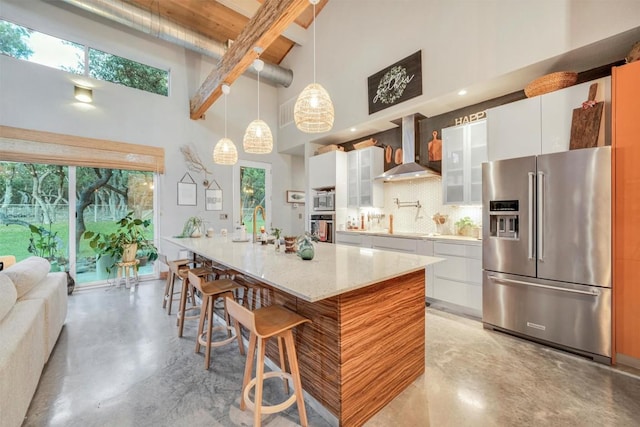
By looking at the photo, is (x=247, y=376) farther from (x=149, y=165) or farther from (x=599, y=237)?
(x=149, y=165)

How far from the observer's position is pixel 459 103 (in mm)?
3578

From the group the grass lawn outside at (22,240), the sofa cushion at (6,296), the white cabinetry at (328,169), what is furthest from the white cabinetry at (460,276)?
the grass lawn outside at (22,240)

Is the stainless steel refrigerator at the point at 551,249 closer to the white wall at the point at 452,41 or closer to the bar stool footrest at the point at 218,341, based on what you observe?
the white wall at the point at 452,41

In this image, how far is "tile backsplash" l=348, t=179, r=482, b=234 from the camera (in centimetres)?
377

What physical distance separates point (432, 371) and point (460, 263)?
1.50 m

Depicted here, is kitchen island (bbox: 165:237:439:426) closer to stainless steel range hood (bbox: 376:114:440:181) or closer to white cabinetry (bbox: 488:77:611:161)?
white cabinetry (bbox: 488:77:611:161)

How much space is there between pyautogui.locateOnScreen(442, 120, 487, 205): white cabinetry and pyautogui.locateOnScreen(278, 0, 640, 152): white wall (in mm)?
477

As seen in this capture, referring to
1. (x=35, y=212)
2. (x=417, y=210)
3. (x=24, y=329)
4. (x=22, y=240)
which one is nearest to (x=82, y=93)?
(x=35, y=212)

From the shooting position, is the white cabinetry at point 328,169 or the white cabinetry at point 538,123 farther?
the white cabinetry at point 328,169

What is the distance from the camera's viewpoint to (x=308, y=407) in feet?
5.40

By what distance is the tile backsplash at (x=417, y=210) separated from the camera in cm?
377

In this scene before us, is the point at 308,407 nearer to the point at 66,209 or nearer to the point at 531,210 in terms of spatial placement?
the point at 531,210

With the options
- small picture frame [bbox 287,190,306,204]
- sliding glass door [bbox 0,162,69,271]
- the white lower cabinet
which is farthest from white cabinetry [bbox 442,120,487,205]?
sliding glass door [bbox 0,162,69,271]

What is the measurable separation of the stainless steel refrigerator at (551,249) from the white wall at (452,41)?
1104mm
